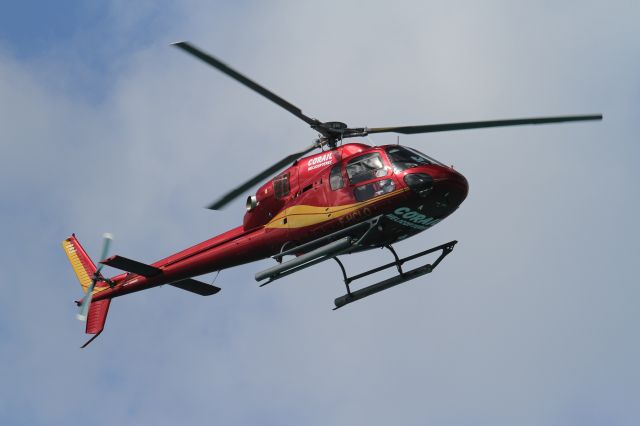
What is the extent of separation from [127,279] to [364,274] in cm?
684

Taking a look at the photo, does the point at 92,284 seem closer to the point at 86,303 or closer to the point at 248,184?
the point at 86,303

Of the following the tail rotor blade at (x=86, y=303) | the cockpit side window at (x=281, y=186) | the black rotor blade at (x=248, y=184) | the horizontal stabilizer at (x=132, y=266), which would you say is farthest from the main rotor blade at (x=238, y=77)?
the tail rotor blade at (x=86, y=303)

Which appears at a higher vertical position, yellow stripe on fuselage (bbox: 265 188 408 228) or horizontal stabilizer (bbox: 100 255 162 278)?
yellow stripe on fuselage (bbox: 265 188 408 228)

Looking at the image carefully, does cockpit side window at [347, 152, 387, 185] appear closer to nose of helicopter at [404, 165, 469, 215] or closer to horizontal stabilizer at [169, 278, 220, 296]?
nose of helicopter at [404, 165, 469, 215]

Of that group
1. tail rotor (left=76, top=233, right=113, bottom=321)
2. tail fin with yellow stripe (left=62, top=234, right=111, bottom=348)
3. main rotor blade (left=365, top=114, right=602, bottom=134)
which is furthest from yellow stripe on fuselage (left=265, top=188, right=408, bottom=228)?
tail fin with yellow stripe (left=62, top=234, right=111, bottom=348)

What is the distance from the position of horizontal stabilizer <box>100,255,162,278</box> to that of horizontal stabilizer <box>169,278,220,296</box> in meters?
0.85

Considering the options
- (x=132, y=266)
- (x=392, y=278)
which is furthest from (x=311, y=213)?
(x=132, y=266)

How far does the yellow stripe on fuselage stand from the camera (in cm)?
1869

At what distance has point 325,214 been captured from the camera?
19.2 metres

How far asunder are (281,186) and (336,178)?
5.76 ft

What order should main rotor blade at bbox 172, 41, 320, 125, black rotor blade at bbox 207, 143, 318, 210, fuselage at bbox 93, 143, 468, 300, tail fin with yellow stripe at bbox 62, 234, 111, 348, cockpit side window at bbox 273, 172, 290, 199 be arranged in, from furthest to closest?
tail fin with yellow stripe at bbox 62, 234, 111, 348 < cockpit side window at bbox 273, 172, 290, 199 < black rotor blade at bbox 207, 143, 318, 210 < fuselage at bbox 93, 143, 468, 300 < main rotor blade at bbox 172, 41, 320, 125

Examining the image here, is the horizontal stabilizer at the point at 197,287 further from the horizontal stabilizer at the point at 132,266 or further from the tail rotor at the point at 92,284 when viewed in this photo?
the tail rotor at the point at 92,284

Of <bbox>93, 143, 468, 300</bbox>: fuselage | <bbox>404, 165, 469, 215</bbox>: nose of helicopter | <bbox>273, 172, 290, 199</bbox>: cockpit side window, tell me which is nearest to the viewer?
<bbox>404, 165, 469, 215</bbox>: nose of helicopter

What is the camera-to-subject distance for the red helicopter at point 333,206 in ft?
60.1
